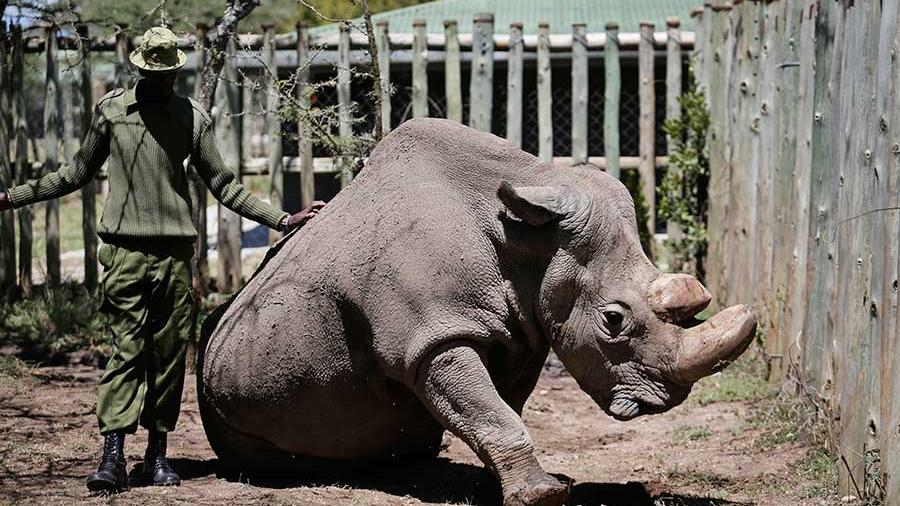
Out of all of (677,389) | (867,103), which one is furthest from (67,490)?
(867,103)

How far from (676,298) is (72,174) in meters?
2.89

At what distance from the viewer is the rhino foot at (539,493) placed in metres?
5.48

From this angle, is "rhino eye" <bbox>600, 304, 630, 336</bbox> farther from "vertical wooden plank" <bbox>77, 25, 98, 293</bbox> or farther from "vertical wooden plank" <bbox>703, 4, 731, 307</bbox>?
"vertical wooden plank" <bbox>77, 25, 98, 293</bbox>

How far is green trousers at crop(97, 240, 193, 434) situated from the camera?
5.98 meters

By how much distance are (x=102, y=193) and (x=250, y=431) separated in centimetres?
1693

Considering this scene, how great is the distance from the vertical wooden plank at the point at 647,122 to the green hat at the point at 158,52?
734 centimetres

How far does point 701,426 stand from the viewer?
8.19 metres

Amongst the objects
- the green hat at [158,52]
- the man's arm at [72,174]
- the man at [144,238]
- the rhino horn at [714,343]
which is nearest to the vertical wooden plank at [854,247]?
the rhino horn at [714,343]

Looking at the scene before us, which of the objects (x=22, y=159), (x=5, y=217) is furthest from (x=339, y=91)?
(x=5, y=217)

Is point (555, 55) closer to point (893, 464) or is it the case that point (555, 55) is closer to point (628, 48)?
point (628, 48)

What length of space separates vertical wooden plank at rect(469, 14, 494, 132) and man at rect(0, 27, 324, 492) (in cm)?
620

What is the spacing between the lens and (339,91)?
38.2 feet

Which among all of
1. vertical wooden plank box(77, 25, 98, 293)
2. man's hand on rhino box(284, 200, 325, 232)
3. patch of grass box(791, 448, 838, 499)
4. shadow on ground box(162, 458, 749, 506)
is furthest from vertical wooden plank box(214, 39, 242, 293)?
patch of grass box(791, 448, 838, 499)

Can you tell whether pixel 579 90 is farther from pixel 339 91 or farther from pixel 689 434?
pixel 689 434
